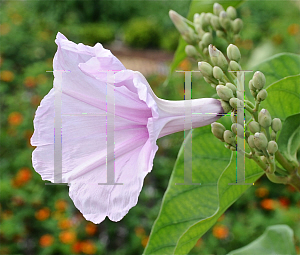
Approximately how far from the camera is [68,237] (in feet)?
6.51

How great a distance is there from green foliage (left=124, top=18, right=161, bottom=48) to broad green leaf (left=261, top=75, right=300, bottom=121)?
222 inches

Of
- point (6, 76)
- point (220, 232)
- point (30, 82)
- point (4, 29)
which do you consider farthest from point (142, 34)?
point (220, 232)

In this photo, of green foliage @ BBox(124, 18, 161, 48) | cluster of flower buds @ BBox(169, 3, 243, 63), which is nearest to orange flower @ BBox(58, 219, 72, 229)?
cluster of flower buds @ BBox(169, 3, 243, 63)

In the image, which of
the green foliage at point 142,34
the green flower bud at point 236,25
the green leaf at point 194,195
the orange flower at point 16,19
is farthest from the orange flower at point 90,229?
the green foliage at point 142,34

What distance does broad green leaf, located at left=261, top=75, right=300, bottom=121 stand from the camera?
579mm

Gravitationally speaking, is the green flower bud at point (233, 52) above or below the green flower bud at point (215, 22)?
above

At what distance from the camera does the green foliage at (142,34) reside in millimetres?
6066

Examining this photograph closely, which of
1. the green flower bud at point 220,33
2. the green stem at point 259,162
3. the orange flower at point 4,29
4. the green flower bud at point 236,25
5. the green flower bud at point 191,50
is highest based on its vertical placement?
the green flower bud at point 236,25

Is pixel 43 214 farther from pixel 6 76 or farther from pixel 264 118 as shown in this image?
pixel 264 118

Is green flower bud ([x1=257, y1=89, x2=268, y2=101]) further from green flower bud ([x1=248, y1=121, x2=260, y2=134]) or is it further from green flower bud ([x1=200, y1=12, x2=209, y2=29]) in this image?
green flower bud ([x1=200, y1=12, x2=209, y2=29])

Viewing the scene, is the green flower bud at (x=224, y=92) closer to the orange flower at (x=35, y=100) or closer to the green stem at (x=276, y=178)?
the green stem at (x=276, y=178)

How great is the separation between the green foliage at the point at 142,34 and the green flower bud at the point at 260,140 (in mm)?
5770

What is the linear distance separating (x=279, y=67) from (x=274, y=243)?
0.44 m

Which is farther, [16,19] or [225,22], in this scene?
[16,19]
